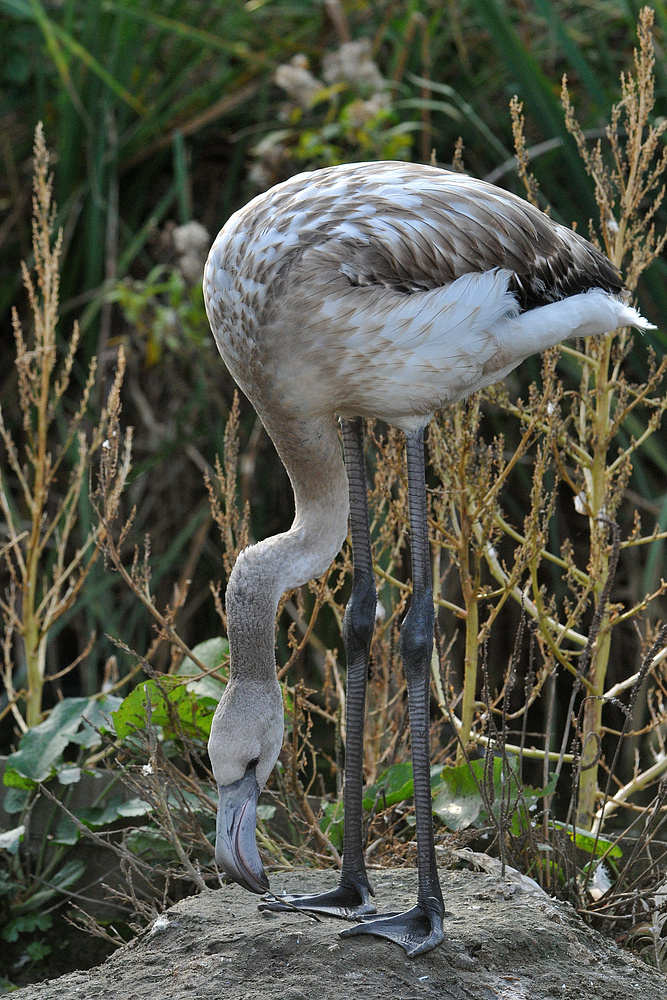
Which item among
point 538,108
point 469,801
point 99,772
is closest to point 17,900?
point 99,772

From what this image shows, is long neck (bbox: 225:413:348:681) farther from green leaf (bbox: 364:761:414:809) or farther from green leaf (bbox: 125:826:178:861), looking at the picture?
green leaf (bbox: 125:826:178:861)

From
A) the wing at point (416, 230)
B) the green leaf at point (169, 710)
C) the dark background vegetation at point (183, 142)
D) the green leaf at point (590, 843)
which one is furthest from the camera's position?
the dark background vegetation at point (183, 142)

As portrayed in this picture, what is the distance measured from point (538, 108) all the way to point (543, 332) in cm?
242

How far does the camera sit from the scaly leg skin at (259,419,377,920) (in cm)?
304

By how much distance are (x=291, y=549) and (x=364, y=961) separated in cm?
109

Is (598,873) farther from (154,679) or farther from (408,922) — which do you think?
(154,679)

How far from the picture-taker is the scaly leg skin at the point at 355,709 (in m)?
3.04

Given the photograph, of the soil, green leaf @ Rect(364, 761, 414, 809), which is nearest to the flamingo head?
the soil

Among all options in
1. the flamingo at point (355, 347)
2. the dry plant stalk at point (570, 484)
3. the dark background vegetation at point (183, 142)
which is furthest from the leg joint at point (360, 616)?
the dark background vegetation at point (183, 142)

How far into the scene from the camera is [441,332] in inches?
110

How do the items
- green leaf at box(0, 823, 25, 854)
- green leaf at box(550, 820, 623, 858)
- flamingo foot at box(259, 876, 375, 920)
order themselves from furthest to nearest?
green leaf at box(0, 823, 25, 854), green leaf at box(550, 820, 623, 858), flamingo foot at box(259, 876, 375, 920)

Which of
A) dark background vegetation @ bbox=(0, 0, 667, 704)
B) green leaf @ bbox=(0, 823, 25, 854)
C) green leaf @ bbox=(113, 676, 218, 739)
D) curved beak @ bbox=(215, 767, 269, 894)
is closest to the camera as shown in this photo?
curved beak @ bbox=(215, 767, 269, 894)

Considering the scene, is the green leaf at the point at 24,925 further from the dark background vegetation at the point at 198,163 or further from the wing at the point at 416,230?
the wing at the point at 416,230

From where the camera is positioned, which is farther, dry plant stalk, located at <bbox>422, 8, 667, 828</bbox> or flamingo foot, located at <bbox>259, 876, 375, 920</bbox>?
dry plant stalk, located at <bbox>422, 8, 667, 828</bbox>
